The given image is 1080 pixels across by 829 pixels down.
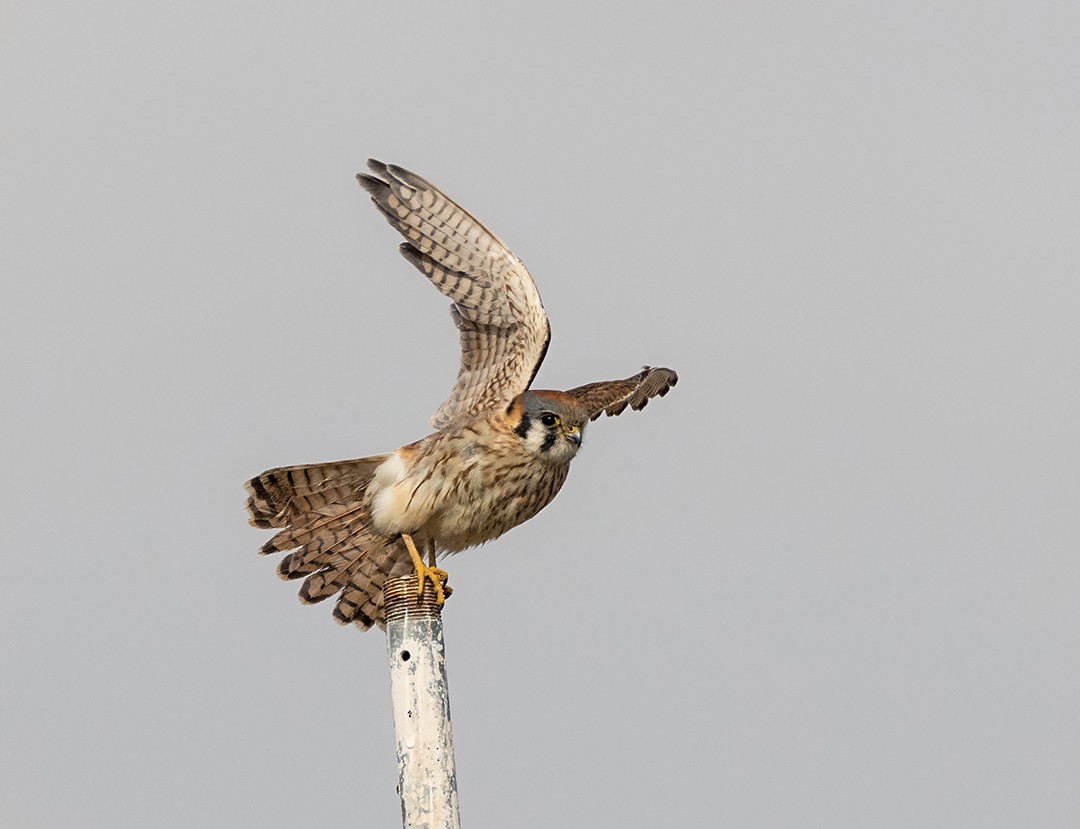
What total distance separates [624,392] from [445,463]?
1.44 metres

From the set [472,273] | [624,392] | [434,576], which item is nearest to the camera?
[434,576]

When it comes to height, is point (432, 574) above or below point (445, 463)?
below

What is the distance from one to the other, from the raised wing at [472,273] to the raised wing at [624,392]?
369mm

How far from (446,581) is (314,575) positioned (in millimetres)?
850

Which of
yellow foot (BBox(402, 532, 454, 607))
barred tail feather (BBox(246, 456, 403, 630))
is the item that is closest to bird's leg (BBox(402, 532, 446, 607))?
yellow foot (BBox(402, 532, 454, 607))

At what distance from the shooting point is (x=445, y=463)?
825 centimetres

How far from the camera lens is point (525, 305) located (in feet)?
28.1

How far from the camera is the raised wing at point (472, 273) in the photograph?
8539 millimetres

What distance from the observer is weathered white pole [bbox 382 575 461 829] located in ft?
19.4

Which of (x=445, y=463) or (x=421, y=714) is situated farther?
(x=445, y=463)

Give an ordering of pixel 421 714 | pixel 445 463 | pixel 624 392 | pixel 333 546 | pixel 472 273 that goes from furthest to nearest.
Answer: pixel 624 392, pixel 472 273, pixel 333 546, pixel 445 463, pixel 421 714

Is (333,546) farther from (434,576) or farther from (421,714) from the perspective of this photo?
(421,714)

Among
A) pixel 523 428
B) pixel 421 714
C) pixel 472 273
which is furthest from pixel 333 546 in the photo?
pixel 421 714

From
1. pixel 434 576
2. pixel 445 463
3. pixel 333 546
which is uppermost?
pixel 445 463
